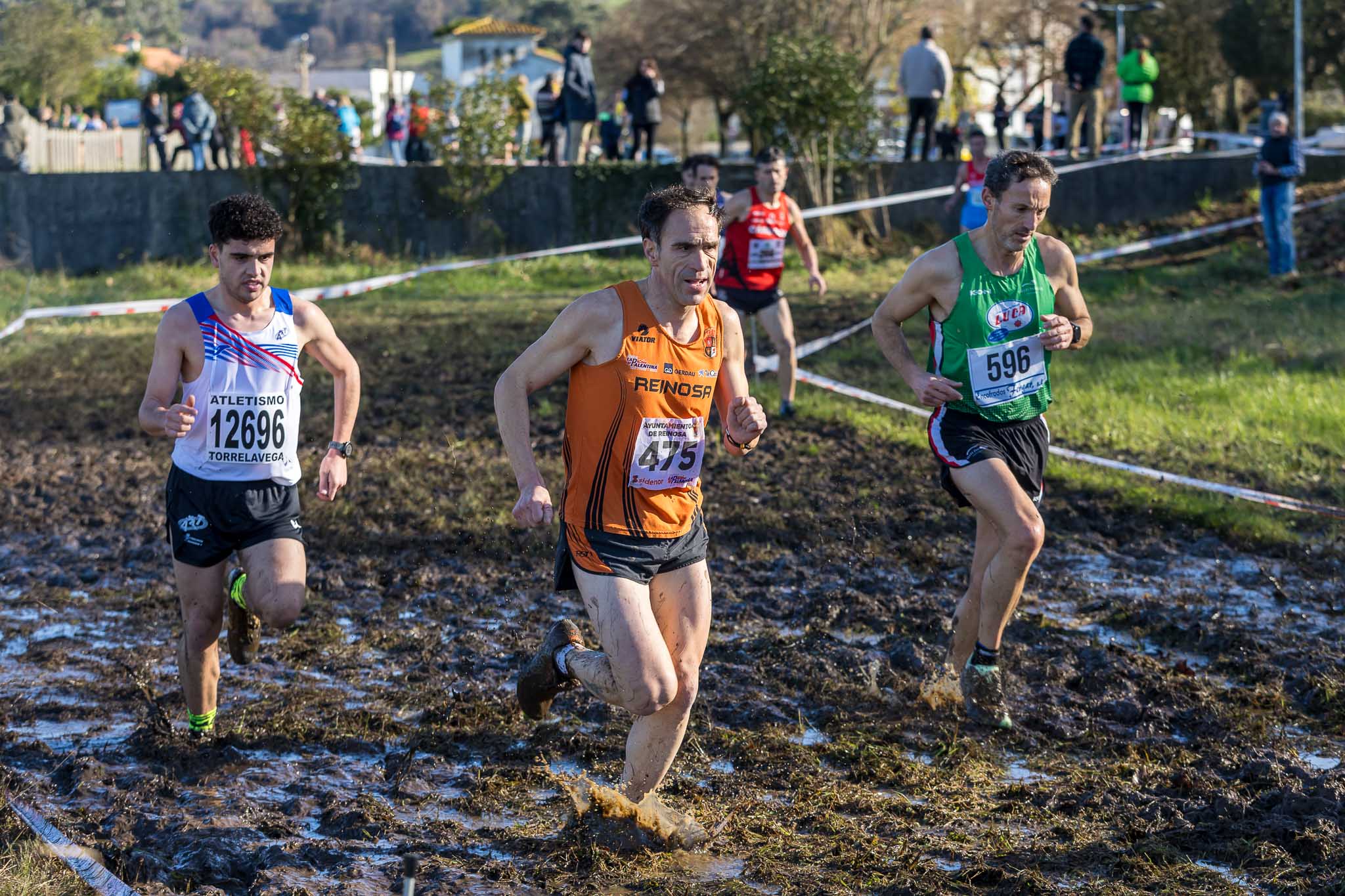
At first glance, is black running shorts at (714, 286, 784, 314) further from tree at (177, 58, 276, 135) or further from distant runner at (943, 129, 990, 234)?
tree at (177, 58, 276, 135)

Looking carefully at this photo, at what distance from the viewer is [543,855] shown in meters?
4.83

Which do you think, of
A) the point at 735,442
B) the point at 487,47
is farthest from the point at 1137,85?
the point at 487,47

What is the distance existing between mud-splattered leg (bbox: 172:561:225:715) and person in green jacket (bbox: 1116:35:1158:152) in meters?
18.1

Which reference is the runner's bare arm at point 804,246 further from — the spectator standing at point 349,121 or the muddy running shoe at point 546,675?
the spectator standing at point 349,121

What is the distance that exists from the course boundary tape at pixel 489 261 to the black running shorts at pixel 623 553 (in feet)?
31.8

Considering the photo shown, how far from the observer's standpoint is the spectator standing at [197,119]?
22844mm

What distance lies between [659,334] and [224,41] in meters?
186

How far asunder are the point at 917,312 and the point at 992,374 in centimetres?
41

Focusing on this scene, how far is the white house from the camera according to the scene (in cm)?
9569

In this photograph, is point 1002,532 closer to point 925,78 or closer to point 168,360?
point 168,360

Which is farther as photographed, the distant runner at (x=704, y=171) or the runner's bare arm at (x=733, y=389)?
the distant runner at (x=704, y=171)

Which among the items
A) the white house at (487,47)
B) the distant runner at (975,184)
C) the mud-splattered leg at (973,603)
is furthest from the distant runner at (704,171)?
the white house at (487,47)

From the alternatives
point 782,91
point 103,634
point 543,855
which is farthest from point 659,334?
point 782,91

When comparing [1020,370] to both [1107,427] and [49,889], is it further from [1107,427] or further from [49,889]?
[1107,427]
